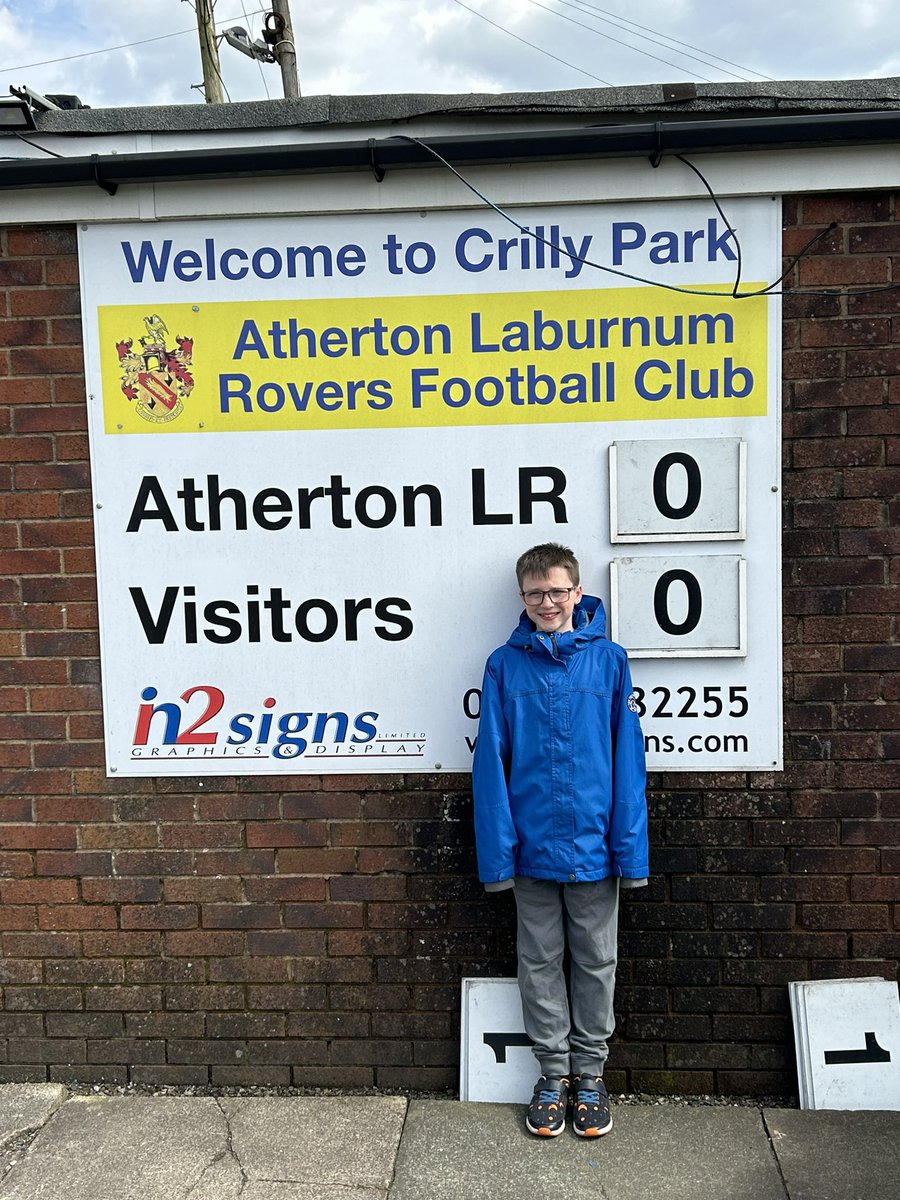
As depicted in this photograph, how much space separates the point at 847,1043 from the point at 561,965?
0.97 metres

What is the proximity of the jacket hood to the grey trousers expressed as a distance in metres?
0.75

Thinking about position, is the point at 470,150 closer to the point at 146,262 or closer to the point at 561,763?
the point at 146,262

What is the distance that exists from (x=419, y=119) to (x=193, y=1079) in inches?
130

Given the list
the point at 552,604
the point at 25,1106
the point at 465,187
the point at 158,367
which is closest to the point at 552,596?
the point at 552,604

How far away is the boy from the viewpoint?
2.94 m

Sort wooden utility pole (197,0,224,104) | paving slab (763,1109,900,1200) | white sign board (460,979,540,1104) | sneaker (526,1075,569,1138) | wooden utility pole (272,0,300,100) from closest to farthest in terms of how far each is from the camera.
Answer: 1. paving slab (763,1109,900,1200)
2. sneaker (526,1075,569,1138)
3. white sign board (460,979,540,1104)
4. wooden utility pole (272,0,300,100)
5. wooden utility pole (197,0,224,104)

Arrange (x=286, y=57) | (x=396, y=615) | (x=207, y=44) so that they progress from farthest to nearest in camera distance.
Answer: (x=207, y=44), (x=286, y=57), (x=396, y=615)

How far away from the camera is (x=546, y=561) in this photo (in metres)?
2.93

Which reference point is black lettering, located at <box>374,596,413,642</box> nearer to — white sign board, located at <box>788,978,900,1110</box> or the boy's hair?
the boy's hair

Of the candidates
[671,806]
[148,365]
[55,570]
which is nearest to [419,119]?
[148,365]

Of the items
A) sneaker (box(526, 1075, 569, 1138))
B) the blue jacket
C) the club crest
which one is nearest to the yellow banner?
the club crest

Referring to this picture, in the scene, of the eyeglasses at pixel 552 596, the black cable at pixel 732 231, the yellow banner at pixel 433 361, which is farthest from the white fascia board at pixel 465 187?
the eyeglasses at pixel 552 596

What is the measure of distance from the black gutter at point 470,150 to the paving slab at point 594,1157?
3026 millimetres

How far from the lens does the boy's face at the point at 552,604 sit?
292cm
